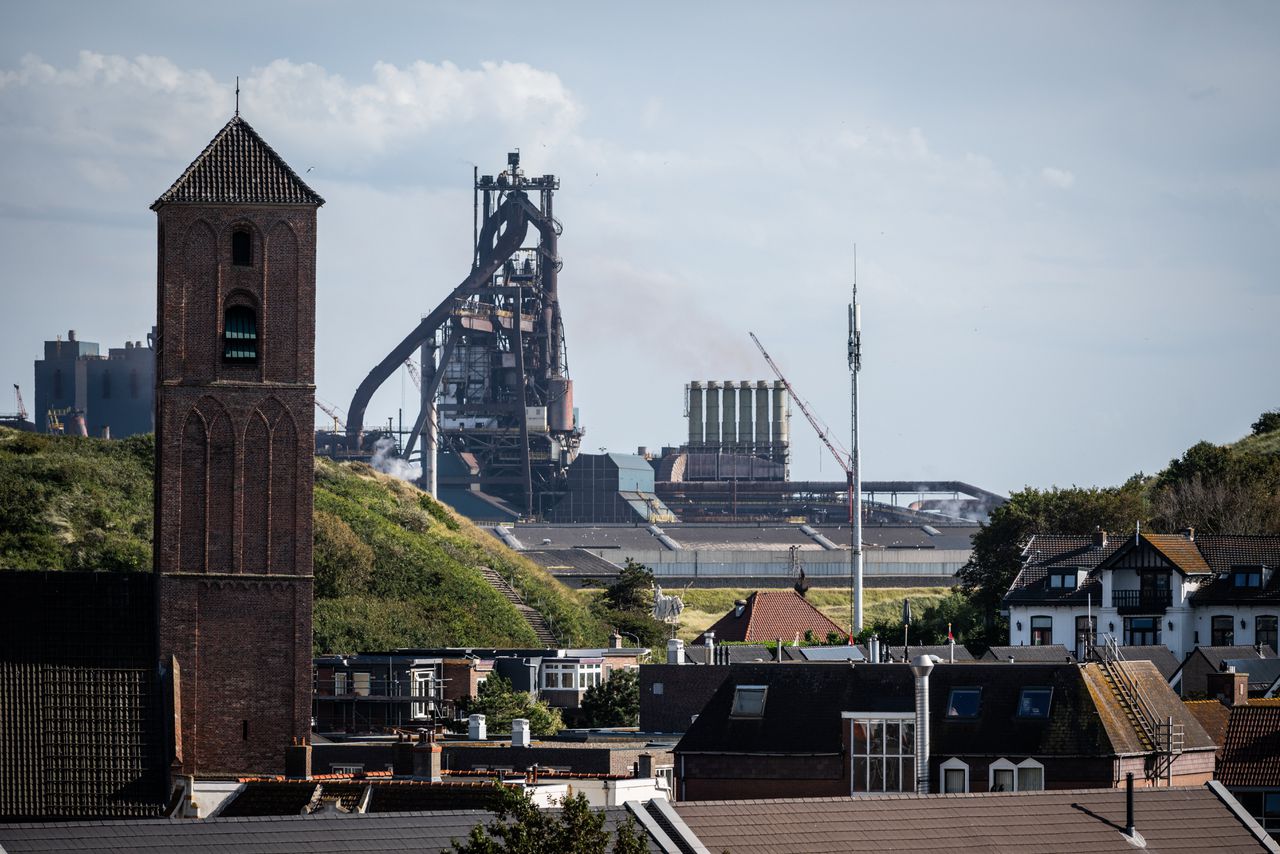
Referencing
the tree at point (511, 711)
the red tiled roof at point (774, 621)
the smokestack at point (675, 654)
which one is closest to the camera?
the tree at point (511, 711)

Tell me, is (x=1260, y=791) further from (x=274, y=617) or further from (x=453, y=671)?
(x=453, y=671)

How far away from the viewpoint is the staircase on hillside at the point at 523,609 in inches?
4112

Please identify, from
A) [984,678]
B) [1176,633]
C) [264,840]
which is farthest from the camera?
[1176,633]

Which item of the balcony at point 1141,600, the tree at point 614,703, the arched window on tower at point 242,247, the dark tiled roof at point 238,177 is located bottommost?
the tree at point 614,703

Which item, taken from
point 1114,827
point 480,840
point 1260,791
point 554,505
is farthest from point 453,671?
point 554,505

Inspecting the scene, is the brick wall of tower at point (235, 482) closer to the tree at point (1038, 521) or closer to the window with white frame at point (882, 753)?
the window with white frame at point (882, 753)

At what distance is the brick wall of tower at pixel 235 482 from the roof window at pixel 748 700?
40.2 feet

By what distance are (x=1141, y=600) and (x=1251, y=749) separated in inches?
1508

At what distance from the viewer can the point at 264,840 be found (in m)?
32.6

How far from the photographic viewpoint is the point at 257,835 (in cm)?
3269

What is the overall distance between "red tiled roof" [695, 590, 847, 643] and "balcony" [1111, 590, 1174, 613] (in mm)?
11783

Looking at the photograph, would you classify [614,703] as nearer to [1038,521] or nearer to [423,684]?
[423,684]

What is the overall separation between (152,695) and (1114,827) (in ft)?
87.0

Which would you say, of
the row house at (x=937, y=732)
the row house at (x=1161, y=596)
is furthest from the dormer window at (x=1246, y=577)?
the row house at (x=937, y=732)
